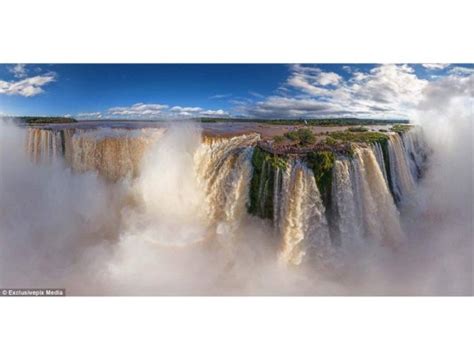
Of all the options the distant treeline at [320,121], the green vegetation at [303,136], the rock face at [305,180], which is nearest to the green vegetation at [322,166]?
the rock face at [305,180]

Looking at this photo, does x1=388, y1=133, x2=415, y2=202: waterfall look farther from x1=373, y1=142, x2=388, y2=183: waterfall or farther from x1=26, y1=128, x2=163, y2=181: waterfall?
x1=26, y1=128, x2=163, y2=181: waterfall

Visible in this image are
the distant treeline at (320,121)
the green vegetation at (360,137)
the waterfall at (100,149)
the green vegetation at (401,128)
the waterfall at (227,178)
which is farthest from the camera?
the waterfall at (100,149)

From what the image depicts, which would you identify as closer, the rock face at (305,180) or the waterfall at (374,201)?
the rock face at (305,180)

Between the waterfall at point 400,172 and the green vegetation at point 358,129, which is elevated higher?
the green vegetation at point 358,129

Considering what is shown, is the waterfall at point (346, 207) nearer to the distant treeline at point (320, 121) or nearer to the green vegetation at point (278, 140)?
the distant treeline at point (320, 121)

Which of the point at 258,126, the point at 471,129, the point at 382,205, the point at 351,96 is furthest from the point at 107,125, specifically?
the point at 471,129

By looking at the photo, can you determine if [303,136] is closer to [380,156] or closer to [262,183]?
[262,183]

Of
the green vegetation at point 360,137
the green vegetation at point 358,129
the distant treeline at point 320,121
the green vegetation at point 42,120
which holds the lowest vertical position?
the green vegetation at point 360,137
